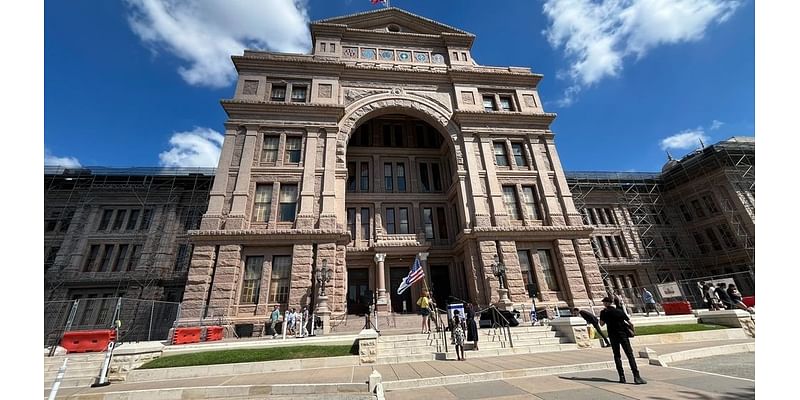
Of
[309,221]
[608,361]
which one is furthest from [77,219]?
[608,361]

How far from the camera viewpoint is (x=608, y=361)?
8.13m

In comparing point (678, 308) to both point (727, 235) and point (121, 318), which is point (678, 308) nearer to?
point (727, 235)

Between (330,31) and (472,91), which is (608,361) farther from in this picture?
(330,31)

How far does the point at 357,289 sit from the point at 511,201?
1273 cm

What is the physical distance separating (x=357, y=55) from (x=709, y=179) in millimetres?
37232

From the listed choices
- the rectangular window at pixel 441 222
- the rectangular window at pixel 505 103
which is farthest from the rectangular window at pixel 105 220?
the rectangular window at pixel 505 103

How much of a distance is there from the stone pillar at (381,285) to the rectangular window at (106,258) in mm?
24829

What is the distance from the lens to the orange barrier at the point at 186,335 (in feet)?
45.6

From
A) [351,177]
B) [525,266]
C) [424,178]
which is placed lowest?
[525,266]

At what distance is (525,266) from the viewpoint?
20.0 m

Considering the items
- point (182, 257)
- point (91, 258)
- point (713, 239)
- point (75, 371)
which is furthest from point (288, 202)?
point (713, 239)

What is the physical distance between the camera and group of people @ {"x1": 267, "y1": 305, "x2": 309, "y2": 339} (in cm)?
1482

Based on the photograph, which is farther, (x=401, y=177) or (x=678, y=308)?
(x=401, y=177)

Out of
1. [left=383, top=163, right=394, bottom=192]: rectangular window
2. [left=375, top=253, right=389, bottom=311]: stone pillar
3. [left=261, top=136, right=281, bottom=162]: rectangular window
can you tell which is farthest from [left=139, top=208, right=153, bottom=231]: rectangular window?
[left=375, top=253, right=389, bottom=311]: stone pillar
